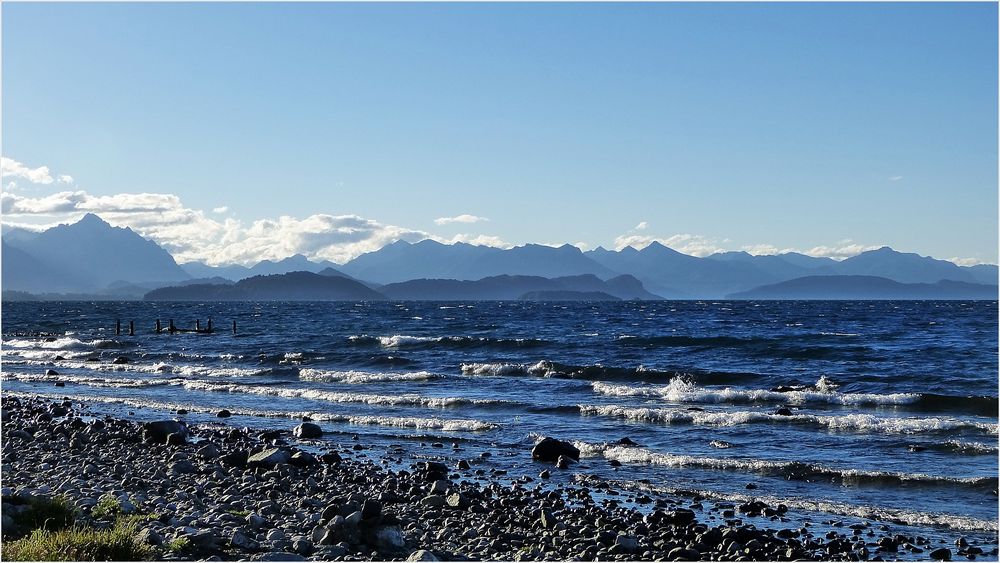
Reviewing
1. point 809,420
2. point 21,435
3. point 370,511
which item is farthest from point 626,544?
point 21,435

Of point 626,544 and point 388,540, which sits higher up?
point 388,540

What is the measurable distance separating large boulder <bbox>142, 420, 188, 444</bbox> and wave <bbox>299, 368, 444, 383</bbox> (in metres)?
16.3

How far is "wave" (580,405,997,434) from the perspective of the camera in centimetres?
2155

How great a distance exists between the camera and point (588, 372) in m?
Answer: 37.9

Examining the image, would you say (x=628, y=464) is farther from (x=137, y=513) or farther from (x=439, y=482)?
(x=137, y=513)

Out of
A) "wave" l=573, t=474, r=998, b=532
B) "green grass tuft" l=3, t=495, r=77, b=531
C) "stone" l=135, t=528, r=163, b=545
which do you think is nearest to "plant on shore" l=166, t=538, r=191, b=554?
"stone" l=135, t=528, r=163, b=545

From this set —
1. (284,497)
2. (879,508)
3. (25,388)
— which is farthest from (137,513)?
(25,388)

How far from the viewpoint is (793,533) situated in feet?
40.5

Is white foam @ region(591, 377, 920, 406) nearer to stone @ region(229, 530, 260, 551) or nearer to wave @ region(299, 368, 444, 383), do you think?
wave @ region(299, 368, 444, 383)

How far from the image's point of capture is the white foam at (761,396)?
91.1ft

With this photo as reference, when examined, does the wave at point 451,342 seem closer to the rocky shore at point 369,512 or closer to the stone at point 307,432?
the stone at point 307,432

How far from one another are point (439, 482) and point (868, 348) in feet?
135

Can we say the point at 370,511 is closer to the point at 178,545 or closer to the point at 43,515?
the point at 178,545

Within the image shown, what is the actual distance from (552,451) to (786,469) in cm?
480
